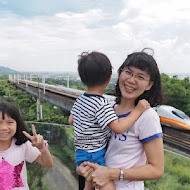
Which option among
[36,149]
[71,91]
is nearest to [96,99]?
[36,149]

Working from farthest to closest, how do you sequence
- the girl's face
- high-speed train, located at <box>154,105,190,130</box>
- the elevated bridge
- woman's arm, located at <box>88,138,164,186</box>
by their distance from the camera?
the elevated bridge, high-speed train, located at <box>154,105,190,130</box>, the girl's face, woman's arm, located at <box>88,138,164,186</box>

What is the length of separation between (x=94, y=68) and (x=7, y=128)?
0.56 meters

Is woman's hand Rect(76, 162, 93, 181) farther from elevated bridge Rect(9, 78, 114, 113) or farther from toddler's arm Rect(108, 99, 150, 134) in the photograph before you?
elevated bridge Rect(9, 78, 114, 113)

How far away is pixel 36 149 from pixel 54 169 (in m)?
1.13

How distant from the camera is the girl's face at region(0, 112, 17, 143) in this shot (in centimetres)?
128

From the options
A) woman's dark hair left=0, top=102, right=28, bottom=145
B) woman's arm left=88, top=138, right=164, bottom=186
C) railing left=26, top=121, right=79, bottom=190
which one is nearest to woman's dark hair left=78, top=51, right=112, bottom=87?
woman's arm left=88, top=138, right=164, bottom=186

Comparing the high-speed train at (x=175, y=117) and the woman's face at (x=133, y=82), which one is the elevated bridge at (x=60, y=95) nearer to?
the high-speed train at (x=175, y=117)

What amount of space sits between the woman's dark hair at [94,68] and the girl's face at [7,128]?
470 mm

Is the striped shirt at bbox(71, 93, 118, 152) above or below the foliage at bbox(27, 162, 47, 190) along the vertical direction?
above

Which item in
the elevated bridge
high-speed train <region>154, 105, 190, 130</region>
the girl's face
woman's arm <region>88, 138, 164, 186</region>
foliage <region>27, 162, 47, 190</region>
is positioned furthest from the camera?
the elevated bridge

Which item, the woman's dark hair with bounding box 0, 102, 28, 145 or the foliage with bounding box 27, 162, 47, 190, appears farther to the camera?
the foliage with bounding box 27, 162, 47, 190

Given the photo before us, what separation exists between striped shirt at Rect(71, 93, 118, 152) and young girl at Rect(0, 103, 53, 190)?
256 millimetres

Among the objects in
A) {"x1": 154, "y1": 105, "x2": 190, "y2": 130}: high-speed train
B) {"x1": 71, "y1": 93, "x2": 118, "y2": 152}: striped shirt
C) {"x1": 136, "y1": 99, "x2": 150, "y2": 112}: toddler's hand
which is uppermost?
{"x1": 136, "y1": 99, "x2": 150, "y2": 112}: toddler's hand

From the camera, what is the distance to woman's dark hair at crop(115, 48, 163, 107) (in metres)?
1.01
